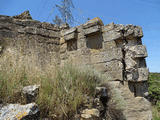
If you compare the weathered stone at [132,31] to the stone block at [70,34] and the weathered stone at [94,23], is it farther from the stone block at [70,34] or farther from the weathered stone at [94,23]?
the stone block at [70,34]

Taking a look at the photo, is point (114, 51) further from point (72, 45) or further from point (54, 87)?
point (54, 87)

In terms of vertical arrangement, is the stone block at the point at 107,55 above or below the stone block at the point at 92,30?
below

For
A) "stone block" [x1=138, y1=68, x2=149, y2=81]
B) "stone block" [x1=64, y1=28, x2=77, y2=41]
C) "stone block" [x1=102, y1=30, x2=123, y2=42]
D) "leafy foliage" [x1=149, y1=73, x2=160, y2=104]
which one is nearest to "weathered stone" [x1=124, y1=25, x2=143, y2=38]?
"stone block" [x1=102, y1=30, x2=123, y2=42]

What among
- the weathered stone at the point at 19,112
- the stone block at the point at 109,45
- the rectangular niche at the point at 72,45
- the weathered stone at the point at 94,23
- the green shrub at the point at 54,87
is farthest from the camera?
the rectangular niche at the point at 72,45

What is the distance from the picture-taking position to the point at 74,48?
498cm

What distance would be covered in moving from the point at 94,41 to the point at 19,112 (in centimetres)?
321

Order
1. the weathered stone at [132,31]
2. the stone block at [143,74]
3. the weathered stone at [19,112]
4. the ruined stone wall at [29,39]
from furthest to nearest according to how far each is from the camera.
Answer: the ruined stone wall at [29,39], the weathered stone at [132,31], the stone block at [143,74], the weathered stone at [19,112]

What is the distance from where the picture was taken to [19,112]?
2.00m

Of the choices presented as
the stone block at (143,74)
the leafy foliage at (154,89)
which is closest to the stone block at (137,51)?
the stone block at (143,74)

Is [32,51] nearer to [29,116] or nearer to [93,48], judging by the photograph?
[93,48]

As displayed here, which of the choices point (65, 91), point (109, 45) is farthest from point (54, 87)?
point (109, 45)

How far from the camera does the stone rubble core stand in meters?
3.89

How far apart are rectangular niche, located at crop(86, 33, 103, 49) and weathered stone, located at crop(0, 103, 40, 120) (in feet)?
9.64

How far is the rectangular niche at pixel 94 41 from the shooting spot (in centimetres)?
455
